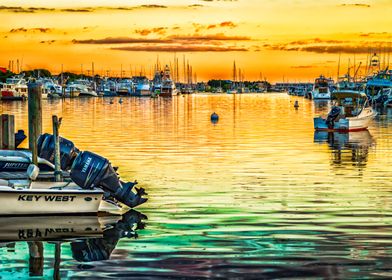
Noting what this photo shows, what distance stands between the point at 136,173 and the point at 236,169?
428 centimetres

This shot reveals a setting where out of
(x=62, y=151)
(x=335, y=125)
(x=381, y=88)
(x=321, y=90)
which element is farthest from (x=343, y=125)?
(x=321, y=90)

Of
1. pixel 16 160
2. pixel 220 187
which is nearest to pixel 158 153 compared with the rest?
pixel 220 187

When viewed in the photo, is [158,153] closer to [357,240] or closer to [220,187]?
[220,187]

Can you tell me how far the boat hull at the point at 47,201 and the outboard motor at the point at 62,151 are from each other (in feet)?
12.6

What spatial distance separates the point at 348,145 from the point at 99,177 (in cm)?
2990

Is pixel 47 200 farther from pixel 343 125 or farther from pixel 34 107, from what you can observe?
pixel 343 125

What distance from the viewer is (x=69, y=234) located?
2128 centimetres

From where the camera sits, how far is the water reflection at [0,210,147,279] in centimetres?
1877

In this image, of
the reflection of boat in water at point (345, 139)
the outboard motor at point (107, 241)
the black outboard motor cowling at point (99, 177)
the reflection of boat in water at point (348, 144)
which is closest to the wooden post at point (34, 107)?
the black outboard motor cowling at point (99, 177)

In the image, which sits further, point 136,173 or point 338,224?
point 136,173

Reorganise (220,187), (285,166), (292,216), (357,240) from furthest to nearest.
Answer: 1. (285,166)
2. (220,187)
3. (292,216)
4. (357,240)

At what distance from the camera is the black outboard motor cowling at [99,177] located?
23.6m

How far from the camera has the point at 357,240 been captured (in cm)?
2020

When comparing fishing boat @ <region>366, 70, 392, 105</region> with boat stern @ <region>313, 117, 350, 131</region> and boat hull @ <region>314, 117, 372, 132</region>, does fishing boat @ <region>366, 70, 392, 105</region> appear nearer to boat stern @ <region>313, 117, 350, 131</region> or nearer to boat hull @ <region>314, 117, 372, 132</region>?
boat hull @ <region>314, 117, 372, 132</region>
